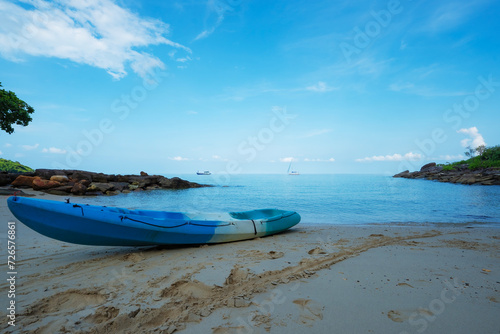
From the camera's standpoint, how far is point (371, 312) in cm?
273

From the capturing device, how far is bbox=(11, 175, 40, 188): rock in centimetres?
1752

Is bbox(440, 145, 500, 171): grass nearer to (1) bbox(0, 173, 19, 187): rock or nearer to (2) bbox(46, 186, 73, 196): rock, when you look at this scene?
(2) bbox(46, 186, 73, 196): rock

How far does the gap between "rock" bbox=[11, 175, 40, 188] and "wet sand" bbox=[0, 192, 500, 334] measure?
17.0 metres

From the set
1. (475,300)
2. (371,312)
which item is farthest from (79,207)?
(475,300)

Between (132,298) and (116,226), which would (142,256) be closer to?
(116,226)

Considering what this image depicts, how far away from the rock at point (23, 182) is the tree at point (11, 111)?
11.1 ft

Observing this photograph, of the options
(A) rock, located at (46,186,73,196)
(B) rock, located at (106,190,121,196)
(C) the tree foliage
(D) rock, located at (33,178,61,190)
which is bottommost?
(B) rock, located at (106,190,121,196)

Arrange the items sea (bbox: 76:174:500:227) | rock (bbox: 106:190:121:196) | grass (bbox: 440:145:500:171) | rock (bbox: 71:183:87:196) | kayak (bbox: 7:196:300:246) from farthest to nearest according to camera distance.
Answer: grass (bbox: 440:145:500:171) < rock (bbox: 106:190:121:196) < rock (bbox: 71:183:87:196) < sea (bbox: 76:174:500:227) < kayak (bbox: 7:196:300:246)

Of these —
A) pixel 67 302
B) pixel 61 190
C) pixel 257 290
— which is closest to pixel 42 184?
pixel 61 190

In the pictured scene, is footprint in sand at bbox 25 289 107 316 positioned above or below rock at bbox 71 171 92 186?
below

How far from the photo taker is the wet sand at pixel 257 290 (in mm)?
2551

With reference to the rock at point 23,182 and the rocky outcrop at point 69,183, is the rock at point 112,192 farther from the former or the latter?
the rock at point 23,182

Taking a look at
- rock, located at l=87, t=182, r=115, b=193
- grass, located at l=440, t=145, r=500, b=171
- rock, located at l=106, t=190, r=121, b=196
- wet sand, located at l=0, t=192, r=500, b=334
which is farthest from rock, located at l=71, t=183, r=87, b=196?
grass, located at l=440, t=145, r=500, b=171

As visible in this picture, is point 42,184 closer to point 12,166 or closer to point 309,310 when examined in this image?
point 309,310
